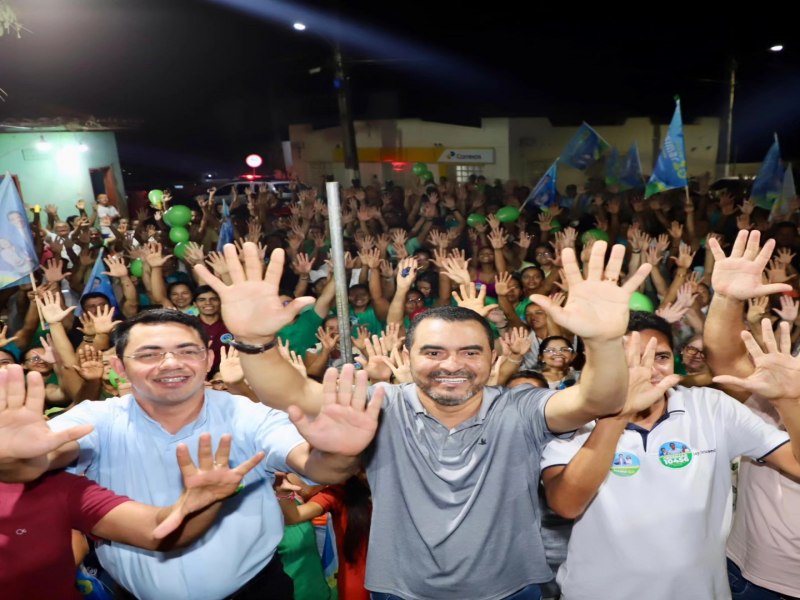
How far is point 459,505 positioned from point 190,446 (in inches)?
39.8

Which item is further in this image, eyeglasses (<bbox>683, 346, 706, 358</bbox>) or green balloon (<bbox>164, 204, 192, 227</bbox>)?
green balloon (<bbox>164, 204, 192, 227</bbox>)

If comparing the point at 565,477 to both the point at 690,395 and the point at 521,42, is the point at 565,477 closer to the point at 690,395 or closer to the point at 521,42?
the point at 690,395

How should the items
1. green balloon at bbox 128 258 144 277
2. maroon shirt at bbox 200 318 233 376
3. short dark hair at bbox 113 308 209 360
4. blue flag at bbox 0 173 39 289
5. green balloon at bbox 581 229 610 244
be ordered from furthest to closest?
green balloon at bbox 581 229 610 244 → green balloon at bbox 128 258 144 277 → blue flag at bbox 0 173 39 289 → maroon shirt at bbox 200 318 233 376 → short dark hair at bbox 113 308 209 360

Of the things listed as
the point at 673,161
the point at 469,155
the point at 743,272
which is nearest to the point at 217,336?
the point at 743,272

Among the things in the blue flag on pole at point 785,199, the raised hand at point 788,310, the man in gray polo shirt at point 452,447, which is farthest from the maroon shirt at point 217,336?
the blue flag on pole at point 785,199

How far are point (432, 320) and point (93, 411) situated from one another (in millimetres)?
1335

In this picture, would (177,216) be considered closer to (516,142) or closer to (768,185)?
(768,185)

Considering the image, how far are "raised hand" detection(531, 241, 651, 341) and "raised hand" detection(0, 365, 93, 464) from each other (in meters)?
1.46

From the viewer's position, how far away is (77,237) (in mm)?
7395

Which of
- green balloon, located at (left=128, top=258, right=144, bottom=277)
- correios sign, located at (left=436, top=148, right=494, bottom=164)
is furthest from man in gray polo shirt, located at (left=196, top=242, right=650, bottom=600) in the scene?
correios sign, located at (left=436, top=148, right=494, bottom=164)

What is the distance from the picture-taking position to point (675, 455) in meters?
2.04

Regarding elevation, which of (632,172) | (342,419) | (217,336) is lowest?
(217,336)

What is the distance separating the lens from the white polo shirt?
6.51 feet

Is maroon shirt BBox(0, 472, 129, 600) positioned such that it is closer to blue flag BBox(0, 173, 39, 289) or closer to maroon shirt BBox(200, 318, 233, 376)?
maroon shirt BBox(200, 318, 233, 376)
